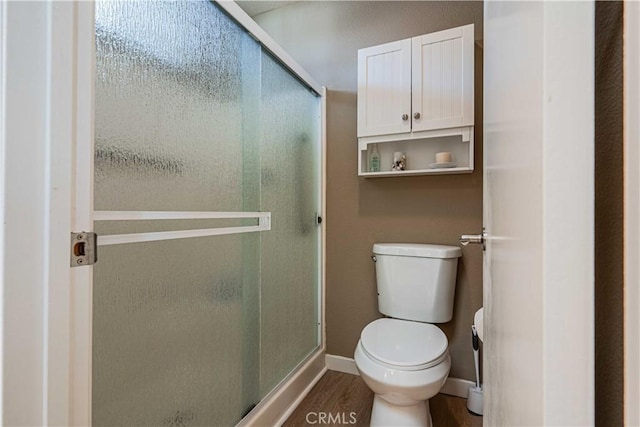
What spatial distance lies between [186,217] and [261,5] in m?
1.75

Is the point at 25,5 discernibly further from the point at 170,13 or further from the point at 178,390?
the point at 178,390

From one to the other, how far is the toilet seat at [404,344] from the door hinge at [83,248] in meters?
1.02

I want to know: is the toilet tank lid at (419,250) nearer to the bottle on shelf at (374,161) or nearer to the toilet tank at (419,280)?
the toilet tank at (419,280)

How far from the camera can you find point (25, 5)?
54 centimetres

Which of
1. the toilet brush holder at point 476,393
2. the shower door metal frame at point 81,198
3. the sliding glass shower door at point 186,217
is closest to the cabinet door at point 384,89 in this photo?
the sliding glass shower door at point 186,217

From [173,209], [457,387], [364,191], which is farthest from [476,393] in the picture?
[173,209]

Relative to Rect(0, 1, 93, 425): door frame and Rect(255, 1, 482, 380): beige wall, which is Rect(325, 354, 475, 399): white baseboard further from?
Rect(0, 1, 93, 425): door frame

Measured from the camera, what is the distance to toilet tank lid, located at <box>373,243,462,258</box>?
60.7 inches

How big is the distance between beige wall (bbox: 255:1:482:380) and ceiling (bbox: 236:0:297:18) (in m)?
0.03

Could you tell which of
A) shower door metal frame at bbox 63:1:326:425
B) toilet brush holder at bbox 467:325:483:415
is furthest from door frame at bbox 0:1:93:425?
toilet brush holder at bbox 467:325:483:415

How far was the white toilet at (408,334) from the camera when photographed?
117cm

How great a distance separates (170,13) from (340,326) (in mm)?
1728

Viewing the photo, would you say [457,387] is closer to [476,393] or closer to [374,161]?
[476,393]
